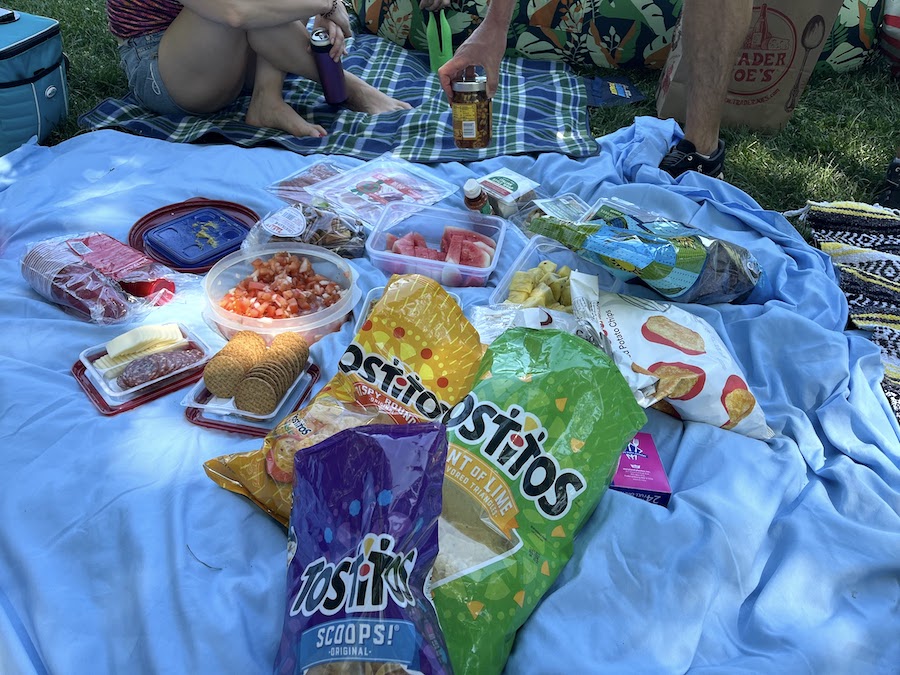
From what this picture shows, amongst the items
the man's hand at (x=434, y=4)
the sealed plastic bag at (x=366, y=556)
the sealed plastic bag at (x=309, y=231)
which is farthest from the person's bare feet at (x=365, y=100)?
the sealed plastic bag at (x=366, y=556)

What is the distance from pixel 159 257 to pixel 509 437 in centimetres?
121

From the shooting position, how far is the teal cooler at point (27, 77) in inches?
89.4

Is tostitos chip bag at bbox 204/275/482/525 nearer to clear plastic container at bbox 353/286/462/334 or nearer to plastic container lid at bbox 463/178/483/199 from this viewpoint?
clear plastic container at bbox 353/286/462/334

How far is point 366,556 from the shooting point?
89 centimetres

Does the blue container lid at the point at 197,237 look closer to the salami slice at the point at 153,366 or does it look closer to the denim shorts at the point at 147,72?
the salami slice at the point at 153,366

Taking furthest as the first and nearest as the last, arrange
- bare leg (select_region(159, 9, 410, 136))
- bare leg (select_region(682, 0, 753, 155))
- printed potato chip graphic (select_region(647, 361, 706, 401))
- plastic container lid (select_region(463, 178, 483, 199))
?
bare leg (select_region(159, 9, 410, 136)), bare leg (select_region(682, 0, 753, 155)), plastic container lid (select_region(463, 178, 483, 199)), printed potato chip graphic (select_region(647, 361, 706, 401))

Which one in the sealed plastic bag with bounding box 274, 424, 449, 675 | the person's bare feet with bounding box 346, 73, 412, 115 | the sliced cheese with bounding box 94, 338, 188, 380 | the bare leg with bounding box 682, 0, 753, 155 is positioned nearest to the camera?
the sealed plastic bag with bounding box 274, 424, 449, 675

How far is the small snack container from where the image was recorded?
138 centimetres

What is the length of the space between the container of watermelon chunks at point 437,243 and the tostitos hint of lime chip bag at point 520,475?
2.12ft

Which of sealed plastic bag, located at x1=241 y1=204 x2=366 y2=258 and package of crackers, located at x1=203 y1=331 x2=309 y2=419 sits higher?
sealed plastic bag, located at x1=241 y1=204 x2=366 y2=258

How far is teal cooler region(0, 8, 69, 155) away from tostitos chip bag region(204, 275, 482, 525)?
182 centimetres

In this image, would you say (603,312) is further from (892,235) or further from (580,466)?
(892,235)

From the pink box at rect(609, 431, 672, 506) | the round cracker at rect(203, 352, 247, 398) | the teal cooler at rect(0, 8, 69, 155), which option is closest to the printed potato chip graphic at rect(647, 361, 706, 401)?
the pink box at rect(609, 431, 672, 506)

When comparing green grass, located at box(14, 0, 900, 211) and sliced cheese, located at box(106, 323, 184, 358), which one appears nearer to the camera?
sliced cheese, located at box(106, 323, 184, 358)
